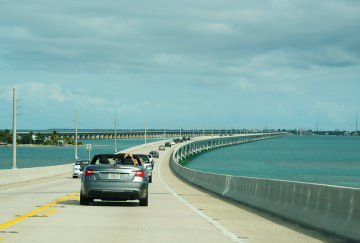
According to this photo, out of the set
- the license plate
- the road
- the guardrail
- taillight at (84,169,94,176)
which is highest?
taillight at (84,169,94,176)

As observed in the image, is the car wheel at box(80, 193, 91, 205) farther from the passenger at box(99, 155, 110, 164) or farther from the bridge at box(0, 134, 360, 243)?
the passenger at box(99, 155, 110, 164)

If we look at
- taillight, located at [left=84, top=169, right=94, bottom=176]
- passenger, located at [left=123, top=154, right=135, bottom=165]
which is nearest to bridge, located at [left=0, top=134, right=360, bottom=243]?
taillight, located at [left=84, top=169, right=94, bottom=176]

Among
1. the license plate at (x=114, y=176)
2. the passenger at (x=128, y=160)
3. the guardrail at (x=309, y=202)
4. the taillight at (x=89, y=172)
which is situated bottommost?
the guardrail at (x=309, y=202)

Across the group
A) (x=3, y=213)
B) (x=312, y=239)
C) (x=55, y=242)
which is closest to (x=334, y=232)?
(x=312, y=239)

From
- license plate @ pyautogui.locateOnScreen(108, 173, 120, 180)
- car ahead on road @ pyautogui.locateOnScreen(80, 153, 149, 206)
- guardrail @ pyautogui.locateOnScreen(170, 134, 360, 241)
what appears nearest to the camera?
guardrail @ pyautogui.locateOnScreen(170, 134, 360, 241)

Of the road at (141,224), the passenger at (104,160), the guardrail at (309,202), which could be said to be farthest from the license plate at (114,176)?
the guardrail at (309,202)

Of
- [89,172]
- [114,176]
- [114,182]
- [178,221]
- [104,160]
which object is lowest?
[178,221]

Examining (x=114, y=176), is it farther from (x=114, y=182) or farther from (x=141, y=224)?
(x=141, y=224)

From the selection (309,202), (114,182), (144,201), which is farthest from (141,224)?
(144,201)

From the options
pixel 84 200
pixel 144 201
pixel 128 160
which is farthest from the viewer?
pixel 128 160

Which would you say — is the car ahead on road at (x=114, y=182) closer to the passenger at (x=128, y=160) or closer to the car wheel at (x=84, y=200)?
the car wheel at (x=84, y=200)

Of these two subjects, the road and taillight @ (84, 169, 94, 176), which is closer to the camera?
the road

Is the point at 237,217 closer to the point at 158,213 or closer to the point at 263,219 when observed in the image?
the point at 263,219

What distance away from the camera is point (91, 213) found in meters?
17.9
